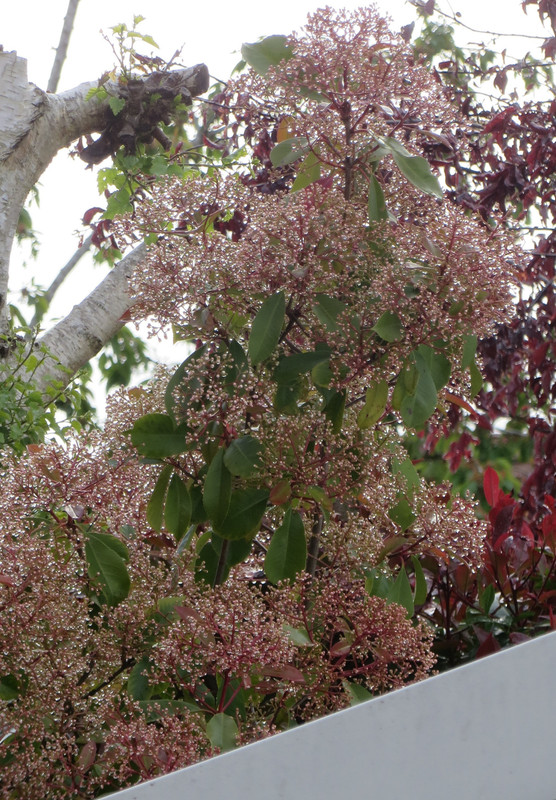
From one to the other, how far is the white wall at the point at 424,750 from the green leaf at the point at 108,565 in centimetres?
56

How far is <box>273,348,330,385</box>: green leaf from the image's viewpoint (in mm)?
1285

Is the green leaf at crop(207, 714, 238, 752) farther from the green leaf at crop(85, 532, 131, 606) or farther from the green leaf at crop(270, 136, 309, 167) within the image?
the green leaf at crop(270, 136, 309, 167)

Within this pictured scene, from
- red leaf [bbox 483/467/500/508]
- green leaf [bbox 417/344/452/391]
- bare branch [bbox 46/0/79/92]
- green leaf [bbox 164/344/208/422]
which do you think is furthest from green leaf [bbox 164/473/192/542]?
bare branch [bbox 46/0/79/92]

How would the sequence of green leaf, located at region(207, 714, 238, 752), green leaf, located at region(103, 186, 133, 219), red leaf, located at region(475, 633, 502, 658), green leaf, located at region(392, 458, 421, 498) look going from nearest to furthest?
green leaf, located at region(207, 714, 238, 752)
green leaf, located at region(392, 458, 421, 498)
red leaf, located at region(475, 633, 502, 658)
green leaf, located at region(103, 186, 133, 219)

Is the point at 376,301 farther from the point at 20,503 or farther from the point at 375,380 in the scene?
the point at 20,503

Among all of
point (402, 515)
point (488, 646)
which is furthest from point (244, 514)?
point (488, 646)

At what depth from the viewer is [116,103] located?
8.69ft

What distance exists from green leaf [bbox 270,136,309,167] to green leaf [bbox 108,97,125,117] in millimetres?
1511

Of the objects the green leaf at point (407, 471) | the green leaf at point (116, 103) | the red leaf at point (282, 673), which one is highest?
the green leaf at point (116, 103)

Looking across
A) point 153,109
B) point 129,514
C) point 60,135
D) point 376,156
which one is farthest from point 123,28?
point 129,514

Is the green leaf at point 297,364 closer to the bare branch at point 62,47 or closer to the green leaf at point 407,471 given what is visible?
the green leaf at point 407,471

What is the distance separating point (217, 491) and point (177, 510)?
0.11 meters

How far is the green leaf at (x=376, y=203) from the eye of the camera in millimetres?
1284

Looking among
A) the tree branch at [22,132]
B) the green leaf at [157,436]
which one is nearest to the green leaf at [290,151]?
the green leaf at [157,436]
